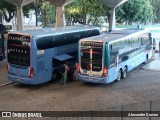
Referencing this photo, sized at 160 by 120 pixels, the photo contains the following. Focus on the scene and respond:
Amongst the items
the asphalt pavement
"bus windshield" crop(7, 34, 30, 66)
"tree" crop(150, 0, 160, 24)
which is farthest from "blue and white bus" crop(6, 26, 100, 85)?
"tree" crop(150, 0, 160, 24)

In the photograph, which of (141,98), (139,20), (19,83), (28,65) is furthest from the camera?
(139,20)

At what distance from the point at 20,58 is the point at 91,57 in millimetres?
3947

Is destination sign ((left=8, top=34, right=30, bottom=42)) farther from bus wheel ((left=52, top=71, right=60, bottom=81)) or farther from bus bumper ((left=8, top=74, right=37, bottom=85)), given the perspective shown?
bus wheel ((left=52, top=71, right=60, bottom=81))

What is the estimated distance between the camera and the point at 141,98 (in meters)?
16.2

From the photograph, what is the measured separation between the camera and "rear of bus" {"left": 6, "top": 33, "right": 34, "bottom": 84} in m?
17.7

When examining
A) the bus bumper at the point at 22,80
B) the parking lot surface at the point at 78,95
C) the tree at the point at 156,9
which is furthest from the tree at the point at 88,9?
the bus bumper at the point at 22,80

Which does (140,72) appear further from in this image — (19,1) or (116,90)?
(19,1)

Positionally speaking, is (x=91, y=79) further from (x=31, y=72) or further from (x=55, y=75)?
(x=31, y=72)

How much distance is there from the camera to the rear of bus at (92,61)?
18.0 metres

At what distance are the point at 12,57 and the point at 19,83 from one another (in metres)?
1.90

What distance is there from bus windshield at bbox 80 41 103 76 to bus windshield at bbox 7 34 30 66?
312 centimetres

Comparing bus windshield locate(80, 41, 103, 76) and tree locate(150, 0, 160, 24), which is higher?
tree locate(150, 0, 160, 24)

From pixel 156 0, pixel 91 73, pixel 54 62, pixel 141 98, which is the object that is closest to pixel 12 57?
pixel 54 62

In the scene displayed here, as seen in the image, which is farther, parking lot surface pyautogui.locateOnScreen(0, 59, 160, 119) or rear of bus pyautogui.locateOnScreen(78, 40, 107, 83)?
rear of bus pyautogui.locateOnScreen(78, 40, 107, 83)
